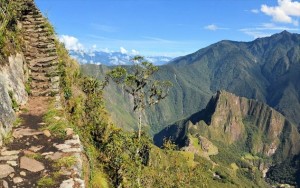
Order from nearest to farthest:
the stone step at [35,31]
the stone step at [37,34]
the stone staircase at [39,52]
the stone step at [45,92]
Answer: the stone step at [45,92] < the stone staircase at [39,52] < the stone step at [37,34] < the stone step at [35,31]

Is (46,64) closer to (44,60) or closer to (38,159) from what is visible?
(44,60)

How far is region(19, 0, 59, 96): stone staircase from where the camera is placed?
A: 26703mm

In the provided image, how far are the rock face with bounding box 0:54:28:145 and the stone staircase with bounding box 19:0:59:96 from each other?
2.78ft

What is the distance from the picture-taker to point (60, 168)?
1714 centimetres

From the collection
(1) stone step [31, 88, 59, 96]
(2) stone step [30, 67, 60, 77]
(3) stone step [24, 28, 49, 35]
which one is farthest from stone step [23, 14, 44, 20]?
(1) stone step [31, 88, 59, 96]

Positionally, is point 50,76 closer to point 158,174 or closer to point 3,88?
point 3,88

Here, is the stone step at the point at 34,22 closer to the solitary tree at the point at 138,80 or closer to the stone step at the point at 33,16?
the stone step at the point at 33,16

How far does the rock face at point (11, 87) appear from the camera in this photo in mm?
19938

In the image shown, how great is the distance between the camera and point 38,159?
58.1ft

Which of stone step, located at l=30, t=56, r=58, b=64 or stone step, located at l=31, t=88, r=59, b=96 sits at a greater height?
stone step, located at l=30, t=56, r=58, b=64

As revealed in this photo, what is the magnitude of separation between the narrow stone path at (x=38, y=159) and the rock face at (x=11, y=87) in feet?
2.47

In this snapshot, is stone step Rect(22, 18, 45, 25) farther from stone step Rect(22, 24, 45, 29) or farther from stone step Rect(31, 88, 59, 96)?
stone step Rect(31, 88, 59, 96)

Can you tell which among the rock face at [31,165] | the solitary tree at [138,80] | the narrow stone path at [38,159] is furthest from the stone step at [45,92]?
the solitary tree at [138,80]

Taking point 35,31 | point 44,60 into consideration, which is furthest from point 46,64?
point 35,31
